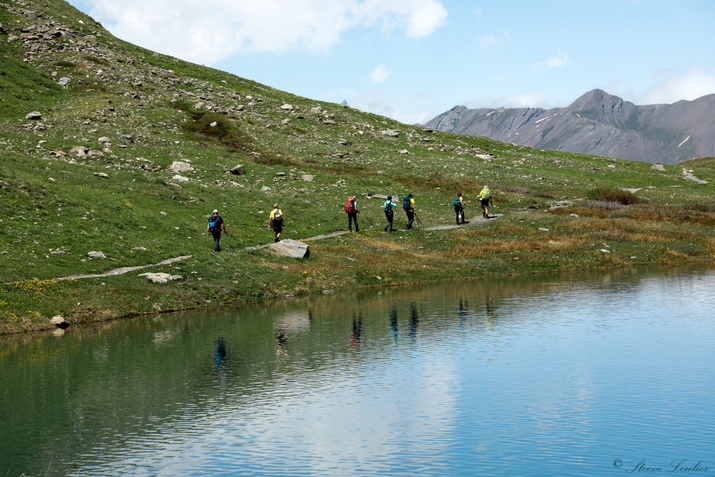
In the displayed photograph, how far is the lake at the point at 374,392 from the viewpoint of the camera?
603 inches

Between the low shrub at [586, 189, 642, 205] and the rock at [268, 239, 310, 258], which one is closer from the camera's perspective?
the rock at [268, 239, 310, 258]

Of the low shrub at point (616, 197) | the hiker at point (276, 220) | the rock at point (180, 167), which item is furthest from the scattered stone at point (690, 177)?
the hiker at point (276, 220)

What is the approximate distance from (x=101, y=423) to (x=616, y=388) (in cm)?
1491

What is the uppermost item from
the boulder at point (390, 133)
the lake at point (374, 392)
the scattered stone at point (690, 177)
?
the boulder at point (390, 133)

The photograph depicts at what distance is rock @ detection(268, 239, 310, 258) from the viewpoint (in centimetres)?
4697

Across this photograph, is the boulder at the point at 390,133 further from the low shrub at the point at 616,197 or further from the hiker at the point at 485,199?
the hiker at the point at 485,199

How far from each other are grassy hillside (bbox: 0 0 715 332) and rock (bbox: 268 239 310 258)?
0.85 metres

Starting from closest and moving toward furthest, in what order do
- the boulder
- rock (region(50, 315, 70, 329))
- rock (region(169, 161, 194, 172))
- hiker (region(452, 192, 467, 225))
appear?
rock (region(50, 315, 70, 329)) < hiker (region(452, 192, 467, 225)) < rock (region(169, 161, 194, 172)) < the boulder

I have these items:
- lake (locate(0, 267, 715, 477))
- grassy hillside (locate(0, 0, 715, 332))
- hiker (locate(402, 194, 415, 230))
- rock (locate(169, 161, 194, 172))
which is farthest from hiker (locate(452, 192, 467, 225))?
rock (locate(169, 161, 194, 172))

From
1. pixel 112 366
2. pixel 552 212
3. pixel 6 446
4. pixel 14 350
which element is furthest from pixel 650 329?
pixel 552 212

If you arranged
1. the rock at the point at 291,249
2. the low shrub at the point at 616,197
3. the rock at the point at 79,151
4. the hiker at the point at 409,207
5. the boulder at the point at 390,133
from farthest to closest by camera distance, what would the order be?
1. the boulder at the point at 390,133
2. the low shrub at the point at 616,197
3. the rock at the point at 79,151
4. the hiker at the point at 409,207
5. the rock at the point at 291,249

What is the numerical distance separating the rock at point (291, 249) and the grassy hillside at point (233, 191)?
845mm

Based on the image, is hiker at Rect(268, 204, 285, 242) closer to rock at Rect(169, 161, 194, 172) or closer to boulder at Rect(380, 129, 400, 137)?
rock at Rect(169, 161, 194, 172)

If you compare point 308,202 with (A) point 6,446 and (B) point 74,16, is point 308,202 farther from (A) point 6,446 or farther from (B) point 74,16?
(B) point 74,16
